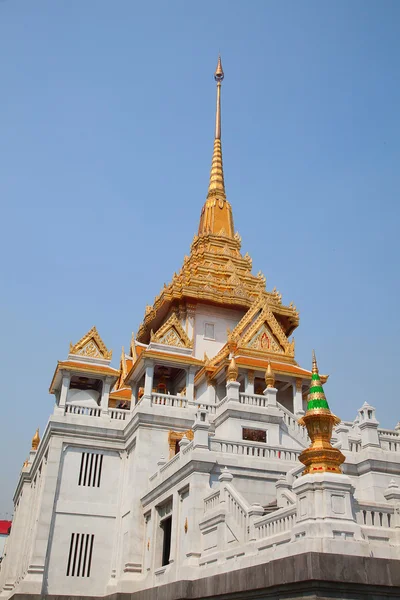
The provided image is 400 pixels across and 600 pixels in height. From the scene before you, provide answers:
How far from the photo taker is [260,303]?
37.3 m

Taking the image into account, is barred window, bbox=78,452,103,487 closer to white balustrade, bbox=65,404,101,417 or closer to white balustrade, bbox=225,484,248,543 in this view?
white balustrade, bbox=65,404,101,417

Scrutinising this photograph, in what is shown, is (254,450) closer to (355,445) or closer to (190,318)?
(355,445)

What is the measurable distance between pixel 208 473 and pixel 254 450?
2.41 m

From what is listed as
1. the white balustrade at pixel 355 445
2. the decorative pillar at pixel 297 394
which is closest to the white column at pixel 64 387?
the decorative pillar at pixel 297 394

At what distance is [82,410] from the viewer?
99.6 feet

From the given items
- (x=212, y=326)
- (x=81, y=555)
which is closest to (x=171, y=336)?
(x=212, y=326)

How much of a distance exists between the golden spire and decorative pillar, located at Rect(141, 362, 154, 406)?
18731mm

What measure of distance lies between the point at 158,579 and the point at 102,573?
6.49m

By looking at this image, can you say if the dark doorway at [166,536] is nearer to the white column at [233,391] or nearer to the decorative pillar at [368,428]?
the white column at [233,391]

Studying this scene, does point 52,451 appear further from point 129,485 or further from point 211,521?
point 211,521

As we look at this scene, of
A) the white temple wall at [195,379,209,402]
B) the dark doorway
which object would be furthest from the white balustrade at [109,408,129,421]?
the dark doorway

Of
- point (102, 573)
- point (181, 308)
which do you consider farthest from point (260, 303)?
point (102, 573)

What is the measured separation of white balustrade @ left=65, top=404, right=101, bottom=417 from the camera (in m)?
30.2

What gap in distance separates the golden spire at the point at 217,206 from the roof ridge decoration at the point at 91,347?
54.8ft
